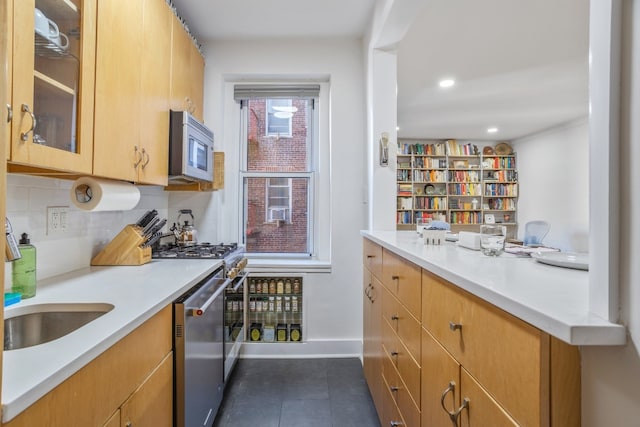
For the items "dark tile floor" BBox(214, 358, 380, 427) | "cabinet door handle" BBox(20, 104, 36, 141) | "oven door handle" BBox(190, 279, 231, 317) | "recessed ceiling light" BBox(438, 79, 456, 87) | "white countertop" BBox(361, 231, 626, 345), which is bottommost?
"dark tile floor" BBox(214, 358, 380, 427)

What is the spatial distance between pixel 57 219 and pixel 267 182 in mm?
1631

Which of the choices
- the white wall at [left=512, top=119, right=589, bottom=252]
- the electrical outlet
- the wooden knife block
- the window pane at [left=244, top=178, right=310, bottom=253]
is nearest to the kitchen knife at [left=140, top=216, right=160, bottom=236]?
the wooden knife block

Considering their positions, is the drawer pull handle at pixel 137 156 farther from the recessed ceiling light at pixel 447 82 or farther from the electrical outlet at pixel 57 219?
the recessed ceiling light at pixel 447 82

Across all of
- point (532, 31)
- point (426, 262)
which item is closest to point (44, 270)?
point (426, 262)

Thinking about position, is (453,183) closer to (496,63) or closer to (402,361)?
(496,63)

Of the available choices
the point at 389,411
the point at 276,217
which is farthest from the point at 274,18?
the point at 389,411

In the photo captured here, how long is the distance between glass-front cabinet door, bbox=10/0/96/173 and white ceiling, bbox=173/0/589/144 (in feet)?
4.17

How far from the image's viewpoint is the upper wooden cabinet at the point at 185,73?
196 centimetres

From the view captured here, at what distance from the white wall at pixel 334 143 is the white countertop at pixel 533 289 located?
141 cm

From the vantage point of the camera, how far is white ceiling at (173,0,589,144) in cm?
218

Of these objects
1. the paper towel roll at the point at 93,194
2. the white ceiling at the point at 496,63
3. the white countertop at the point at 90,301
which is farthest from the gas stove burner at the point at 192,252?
the white ceiling at the point at 496,63

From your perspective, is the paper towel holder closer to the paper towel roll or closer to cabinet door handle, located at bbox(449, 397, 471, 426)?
the paper towel roll

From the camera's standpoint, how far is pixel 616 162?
52 centimetres

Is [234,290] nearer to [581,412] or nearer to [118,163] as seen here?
[118,163]
